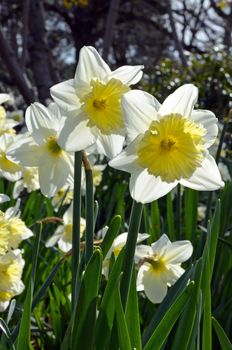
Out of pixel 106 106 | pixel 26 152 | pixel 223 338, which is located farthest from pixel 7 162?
pixel 223 338

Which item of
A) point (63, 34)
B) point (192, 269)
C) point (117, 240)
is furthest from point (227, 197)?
point (63, 34)

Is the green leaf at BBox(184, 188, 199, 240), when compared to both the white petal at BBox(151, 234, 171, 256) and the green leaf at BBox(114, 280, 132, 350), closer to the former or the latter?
the white petal at BBox(151, 234, 171, 256)

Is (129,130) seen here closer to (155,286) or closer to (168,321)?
(168,321)

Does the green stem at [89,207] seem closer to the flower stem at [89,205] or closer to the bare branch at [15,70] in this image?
the flower stem at [89,205]

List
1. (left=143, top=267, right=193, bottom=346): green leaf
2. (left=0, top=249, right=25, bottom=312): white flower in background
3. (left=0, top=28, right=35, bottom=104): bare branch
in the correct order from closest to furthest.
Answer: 1. (left=143, top=267, right=193, bottom=346): green leaf
2. (left=0, top=249, right=25, bottom=312): white flower in background
3. (left=0, top=28, right=35, bottom=104): bare branch

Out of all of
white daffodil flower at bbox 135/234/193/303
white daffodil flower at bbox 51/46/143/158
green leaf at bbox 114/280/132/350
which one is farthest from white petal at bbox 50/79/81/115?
white daffodil flower at bbox 135/234/193/303

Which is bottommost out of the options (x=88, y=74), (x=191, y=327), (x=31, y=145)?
(x=191, y=327)

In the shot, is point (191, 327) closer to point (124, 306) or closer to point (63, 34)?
point (124, 306)
